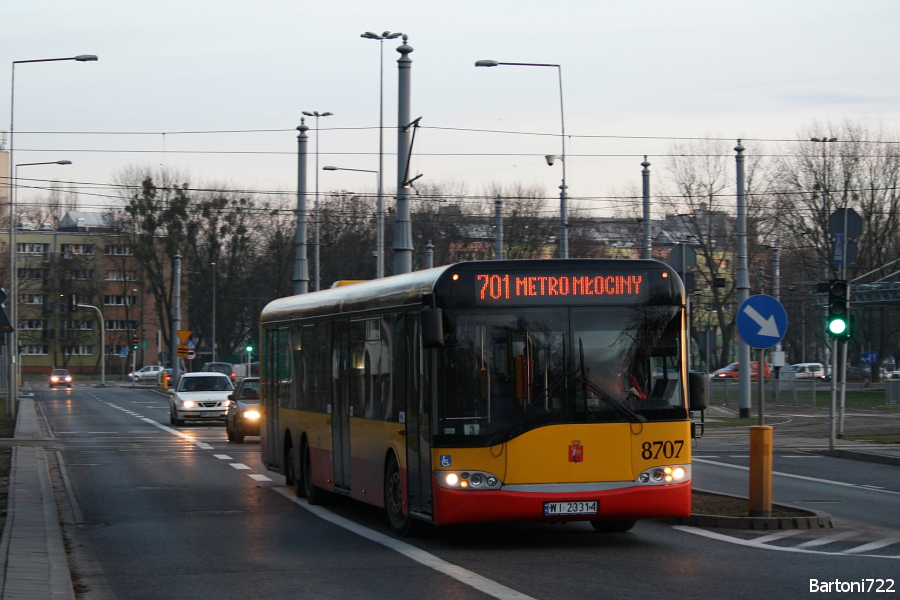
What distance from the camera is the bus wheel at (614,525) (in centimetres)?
1224

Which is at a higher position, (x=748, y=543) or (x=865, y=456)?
(x=748, y=543)

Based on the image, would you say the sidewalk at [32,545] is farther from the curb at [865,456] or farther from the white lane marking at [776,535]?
the curb at [865,456]

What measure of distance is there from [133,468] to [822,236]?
151ft

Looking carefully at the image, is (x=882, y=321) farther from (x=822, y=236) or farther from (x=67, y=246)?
(x=67, y=246)

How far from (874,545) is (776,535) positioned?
963 millimetres

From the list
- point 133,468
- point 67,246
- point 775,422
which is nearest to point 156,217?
point 67,246

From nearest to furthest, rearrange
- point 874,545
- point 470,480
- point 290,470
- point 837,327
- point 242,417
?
point 470,480 → point 874,545 → point 290,470 → point 837,327 → point 242,417

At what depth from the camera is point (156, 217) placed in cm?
7788

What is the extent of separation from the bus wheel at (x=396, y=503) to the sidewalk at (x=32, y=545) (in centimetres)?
294

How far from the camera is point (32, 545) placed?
10.9 m

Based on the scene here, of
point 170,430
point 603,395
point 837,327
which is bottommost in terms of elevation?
point 170,430

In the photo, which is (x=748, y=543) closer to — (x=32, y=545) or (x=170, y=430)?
(x=32, y=545)

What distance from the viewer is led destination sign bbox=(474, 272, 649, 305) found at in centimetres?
1114

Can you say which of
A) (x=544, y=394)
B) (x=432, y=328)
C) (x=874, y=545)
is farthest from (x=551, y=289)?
(x=874, y=545)
